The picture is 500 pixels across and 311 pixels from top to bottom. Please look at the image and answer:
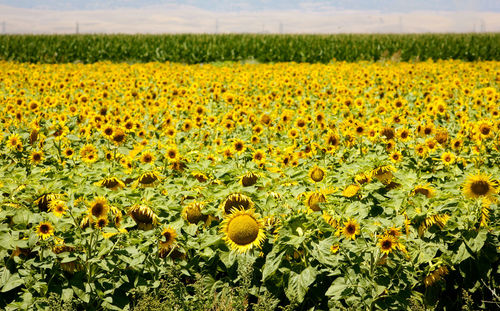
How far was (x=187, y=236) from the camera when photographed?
3291mm

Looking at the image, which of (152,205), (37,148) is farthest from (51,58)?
(152,205)

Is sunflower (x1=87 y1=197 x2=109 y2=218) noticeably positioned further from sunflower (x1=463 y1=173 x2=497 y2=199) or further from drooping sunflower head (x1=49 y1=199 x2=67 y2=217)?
sunflower (x1=463 y1=173 x2=497 y2=199)

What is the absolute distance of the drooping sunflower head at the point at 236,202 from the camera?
10.6 feet

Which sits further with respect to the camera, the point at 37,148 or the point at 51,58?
the point at 51,58

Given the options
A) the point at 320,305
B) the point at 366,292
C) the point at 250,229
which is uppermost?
the point at 250,229

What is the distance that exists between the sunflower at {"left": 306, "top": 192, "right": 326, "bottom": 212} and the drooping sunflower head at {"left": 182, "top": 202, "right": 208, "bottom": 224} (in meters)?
0.87

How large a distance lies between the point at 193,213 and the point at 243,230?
2.07ft

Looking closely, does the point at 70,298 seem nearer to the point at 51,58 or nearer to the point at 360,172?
the point at 360,172

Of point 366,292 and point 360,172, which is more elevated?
point 360,172

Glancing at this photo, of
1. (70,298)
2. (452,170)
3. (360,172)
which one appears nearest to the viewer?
(70,298)

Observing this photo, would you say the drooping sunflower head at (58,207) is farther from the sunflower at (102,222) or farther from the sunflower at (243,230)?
the sunflower at (243,230)

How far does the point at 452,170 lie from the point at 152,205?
10.3ft

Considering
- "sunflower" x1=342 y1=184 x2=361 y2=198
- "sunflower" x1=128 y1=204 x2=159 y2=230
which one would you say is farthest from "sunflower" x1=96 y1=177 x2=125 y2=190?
"sunflower" x1=342 y1=184 x2=361 y2=198

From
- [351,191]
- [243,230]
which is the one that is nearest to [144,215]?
[243,230]
